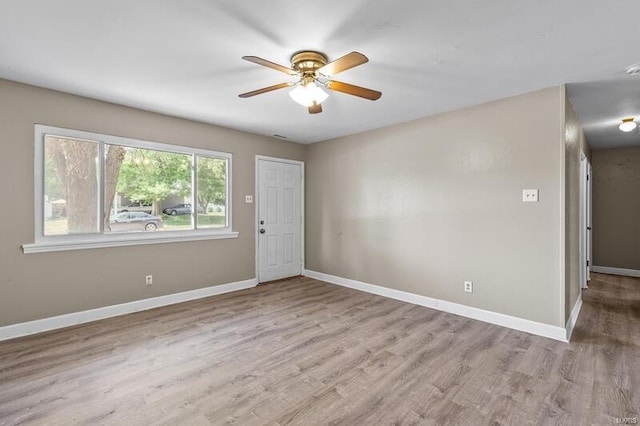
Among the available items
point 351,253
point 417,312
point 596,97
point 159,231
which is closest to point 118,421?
point 159,231

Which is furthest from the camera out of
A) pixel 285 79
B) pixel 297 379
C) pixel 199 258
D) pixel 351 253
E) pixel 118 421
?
pixel 351 253

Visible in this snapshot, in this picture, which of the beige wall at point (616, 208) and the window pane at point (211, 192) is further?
the beige wall at point (616, 208)

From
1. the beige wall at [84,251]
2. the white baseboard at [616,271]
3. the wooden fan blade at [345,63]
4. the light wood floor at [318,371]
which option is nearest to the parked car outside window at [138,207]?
the beige wall at [84,251]

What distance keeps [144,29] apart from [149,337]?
2660 millimetres

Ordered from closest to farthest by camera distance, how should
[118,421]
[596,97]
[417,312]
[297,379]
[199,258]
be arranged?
1. [118,421]
2. [297,379]
3. [596,97]
4. [417,312]
5. [199,258]

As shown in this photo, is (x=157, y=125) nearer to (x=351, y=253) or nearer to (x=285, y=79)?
(x=285, y=79)

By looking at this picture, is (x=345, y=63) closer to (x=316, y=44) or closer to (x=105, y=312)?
(x=316, y=44)

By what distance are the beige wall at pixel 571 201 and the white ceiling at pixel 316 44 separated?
325 mm

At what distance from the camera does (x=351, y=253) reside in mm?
4863

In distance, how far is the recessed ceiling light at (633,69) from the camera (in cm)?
250

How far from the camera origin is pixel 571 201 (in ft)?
10.5

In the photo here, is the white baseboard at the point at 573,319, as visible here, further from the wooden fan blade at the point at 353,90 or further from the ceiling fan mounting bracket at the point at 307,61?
the ceiling fan mounting bracket at the point at 307,61

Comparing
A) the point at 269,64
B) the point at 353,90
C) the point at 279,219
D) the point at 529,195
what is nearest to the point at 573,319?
the point at 529,195

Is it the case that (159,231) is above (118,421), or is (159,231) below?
above
